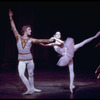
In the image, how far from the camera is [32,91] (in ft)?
21.0

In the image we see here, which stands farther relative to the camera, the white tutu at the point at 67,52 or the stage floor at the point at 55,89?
the white tutu at the point at 67,52

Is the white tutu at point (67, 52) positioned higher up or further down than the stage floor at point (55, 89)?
higher up

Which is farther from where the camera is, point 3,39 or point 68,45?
point 3,39

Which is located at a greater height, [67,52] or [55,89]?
[67,52]

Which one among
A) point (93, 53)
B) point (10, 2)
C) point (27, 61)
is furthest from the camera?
point (93, 53)

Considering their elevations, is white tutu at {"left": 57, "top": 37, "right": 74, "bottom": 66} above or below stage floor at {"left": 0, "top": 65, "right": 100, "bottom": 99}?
above

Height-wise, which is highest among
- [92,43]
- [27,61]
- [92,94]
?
[92,43]

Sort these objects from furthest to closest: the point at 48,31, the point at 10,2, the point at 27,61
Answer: the point at 48,31
the point at 10,2
the point at 27,61

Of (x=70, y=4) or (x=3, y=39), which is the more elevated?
(x=70, y=4)

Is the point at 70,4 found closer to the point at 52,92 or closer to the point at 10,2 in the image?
the point at 10,2

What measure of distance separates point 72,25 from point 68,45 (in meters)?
6.38

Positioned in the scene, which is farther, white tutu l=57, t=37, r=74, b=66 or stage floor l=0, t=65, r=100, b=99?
white tutu l=57, t=37, r=74, b=66

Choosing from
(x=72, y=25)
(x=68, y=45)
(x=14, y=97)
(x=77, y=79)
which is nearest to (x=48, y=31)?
(x=72, y=25)

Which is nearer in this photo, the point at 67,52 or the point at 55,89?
the point at 67,52
